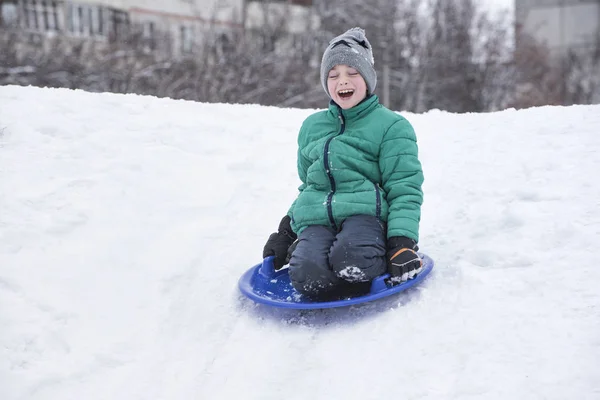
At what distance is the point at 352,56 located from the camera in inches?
97.5

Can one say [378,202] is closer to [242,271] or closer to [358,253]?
[358,253]

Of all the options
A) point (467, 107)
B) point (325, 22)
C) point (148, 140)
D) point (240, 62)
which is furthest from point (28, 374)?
point (467, 107)

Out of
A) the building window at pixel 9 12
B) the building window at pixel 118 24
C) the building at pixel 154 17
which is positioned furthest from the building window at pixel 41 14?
the building window at pixel 118 24

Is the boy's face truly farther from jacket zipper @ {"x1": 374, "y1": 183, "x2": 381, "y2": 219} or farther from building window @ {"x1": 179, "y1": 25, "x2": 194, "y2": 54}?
building window @ {"x1": 179, "y1": 25, "x2": 194, "y2": 54}

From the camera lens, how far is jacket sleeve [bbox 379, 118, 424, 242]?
228cm

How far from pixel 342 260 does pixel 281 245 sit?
0.49 m

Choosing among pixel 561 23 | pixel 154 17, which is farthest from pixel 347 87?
pixel 561 23

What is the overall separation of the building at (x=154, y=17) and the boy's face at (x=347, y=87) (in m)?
16.2

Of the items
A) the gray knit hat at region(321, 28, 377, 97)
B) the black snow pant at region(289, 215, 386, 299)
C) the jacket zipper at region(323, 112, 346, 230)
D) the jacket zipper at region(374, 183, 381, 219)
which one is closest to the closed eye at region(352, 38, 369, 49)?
the gray knit hat at region(321, 28, 377, 97)

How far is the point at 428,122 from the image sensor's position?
4.93m

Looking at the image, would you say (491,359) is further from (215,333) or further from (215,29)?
(215,29)

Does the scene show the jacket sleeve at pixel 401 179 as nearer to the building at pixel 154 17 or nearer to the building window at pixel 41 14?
the building at pixel 154 17

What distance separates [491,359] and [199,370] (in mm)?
1031

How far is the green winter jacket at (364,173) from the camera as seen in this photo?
2350 millimetres
